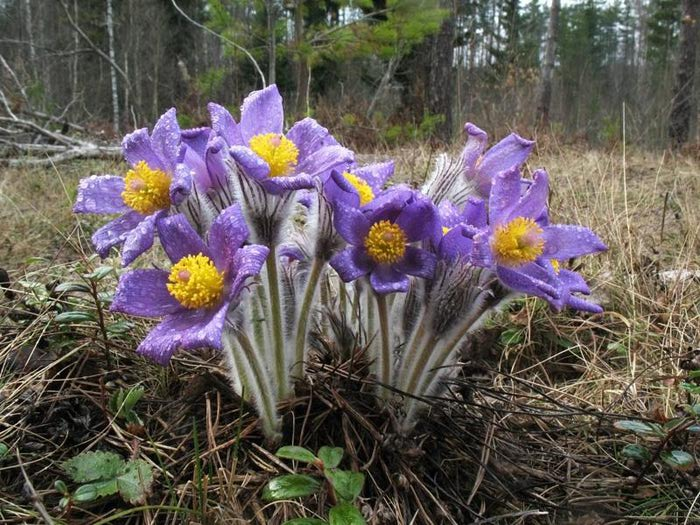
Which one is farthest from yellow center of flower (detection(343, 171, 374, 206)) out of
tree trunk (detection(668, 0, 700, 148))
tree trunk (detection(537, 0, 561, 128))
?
tree trunk (detection(537, 0, 561, 128))

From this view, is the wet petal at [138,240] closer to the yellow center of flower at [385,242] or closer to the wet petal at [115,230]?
the wet petal at [115,230]

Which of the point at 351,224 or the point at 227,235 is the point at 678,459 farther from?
the point at 227,235

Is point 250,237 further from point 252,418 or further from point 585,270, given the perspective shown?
point 585,270

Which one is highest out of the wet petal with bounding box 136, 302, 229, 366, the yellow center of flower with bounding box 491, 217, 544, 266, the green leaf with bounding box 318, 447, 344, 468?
the yellow center of flower with bounding box 491, 217, 544, 266

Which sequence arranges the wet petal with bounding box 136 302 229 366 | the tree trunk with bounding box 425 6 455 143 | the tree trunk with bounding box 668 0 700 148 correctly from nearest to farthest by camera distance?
the wet petal with bounding box 136 302 229 366
the tree trunk with bounding box 425 6 455 143
the tree trunk with bounding box 668 0 700 148

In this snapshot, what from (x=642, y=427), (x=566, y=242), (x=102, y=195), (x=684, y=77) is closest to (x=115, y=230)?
(x=102, y=195)

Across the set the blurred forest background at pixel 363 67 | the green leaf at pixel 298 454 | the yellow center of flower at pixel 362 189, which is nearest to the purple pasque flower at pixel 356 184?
the yellow center of flower at pixel 362 189

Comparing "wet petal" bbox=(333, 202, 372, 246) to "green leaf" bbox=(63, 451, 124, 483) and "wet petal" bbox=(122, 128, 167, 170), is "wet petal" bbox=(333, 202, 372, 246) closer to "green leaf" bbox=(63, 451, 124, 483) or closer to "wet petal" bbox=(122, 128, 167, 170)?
"wet petal" bbox=(122, 128, 167, 170)
